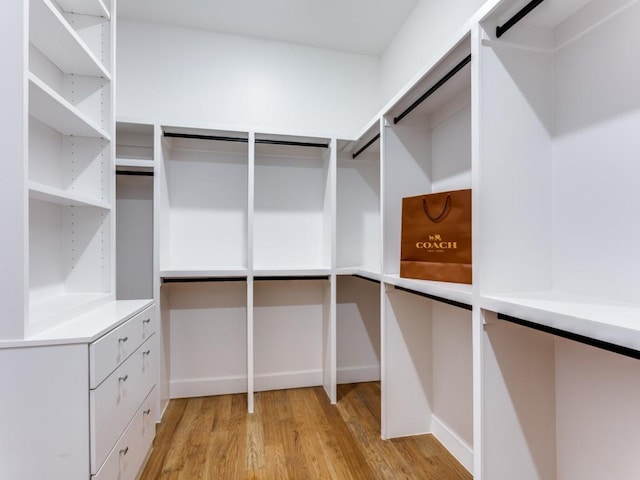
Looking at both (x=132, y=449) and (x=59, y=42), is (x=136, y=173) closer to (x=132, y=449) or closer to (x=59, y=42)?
(x=59, y=42)

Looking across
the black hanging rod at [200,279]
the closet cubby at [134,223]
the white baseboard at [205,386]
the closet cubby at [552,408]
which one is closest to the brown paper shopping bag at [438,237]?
the closet cubby at [552,408]

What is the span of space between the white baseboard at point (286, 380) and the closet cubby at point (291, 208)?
34.6 inches

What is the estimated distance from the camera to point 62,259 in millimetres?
1662

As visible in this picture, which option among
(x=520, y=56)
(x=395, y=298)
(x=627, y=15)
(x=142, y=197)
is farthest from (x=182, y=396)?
(x=627, y=15)

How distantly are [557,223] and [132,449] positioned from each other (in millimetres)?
1986

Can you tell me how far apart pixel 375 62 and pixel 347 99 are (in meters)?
0.43

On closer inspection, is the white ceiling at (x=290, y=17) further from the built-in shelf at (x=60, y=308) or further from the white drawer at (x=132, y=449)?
the white drawer at (x=132, y=449)

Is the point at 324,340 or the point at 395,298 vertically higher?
the point at 395,298

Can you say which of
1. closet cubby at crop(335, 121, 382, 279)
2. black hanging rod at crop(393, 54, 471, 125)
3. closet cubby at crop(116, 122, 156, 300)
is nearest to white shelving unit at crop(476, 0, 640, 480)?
black hanging rod at crop(393, 54, 471, 125)

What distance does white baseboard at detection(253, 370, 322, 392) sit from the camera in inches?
101

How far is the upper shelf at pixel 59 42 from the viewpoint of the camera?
124 centimetres

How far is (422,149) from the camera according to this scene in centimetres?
195

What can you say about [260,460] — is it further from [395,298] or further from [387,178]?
[387,178]

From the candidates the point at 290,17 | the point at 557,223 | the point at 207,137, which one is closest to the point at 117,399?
the point at 207,137
